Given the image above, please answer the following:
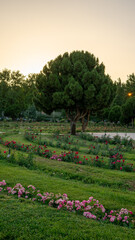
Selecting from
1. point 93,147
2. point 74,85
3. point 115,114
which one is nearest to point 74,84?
point 74,85

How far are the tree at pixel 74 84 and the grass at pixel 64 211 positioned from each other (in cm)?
1090

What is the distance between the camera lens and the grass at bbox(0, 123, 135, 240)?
3.00m

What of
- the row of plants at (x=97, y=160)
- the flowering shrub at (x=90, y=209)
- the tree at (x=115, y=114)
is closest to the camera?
the flowering shrub at (x=90, y=209)

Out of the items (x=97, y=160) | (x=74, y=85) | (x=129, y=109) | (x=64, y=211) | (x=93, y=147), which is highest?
(x=74, y=85)

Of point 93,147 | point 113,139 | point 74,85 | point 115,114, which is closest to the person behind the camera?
point 93,147

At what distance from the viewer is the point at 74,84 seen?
54.7ft

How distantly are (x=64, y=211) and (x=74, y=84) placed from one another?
13702mm

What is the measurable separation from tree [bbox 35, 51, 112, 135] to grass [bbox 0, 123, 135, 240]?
35.8 feet

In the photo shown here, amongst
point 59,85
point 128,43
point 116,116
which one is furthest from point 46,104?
point 116,116

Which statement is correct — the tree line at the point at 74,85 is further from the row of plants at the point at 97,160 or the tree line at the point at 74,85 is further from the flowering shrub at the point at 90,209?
the flowering shrub at the point at 90,209

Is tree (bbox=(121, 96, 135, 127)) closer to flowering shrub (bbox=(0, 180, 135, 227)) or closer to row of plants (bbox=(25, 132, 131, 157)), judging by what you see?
row of plants (bbox=(25, 132, 131, 157))

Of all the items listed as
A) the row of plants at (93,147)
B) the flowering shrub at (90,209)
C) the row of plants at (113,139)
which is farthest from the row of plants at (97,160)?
the row of plants at (113,139)

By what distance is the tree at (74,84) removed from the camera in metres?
17.2

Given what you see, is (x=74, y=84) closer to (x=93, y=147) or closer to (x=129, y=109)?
(x=93, y=147)
